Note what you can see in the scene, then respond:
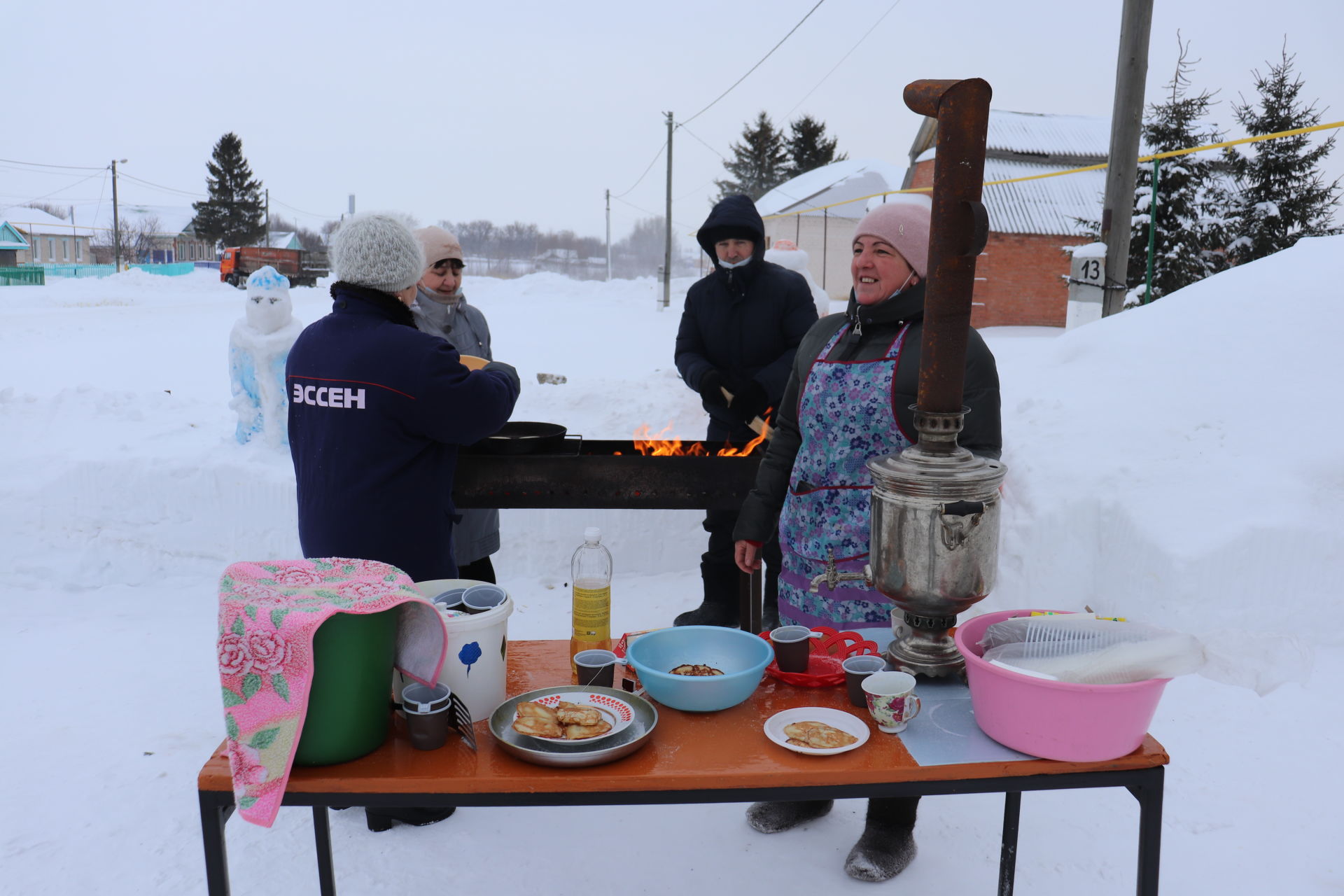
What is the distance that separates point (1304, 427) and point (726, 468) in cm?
365

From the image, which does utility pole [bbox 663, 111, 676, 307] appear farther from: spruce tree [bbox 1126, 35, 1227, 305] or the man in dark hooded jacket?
the man in dark hooded jacket

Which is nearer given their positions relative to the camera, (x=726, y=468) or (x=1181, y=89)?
(x=726, y=468)

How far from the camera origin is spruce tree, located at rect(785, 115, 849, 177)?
1720 inches

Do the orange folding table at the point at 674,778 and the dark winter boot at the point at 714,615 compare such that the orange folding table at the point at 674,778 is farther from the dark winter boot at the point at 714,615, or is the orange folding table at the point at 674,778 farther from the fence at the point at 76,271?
the fence at the point at 76,271

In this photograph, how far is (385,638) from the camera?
1789 mm

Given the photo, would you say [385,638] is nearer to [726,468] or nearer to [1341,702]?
[726,468]

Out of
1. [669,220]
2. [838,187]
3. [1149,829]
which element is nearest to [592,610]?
[1149,829]

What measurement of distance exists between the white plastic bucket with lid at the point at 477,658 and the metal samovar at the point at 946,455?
0.88 meters

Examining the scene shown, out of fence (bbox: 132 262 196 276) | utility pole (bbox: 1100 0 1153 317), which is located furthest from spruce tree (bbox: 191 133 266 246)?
utility pole (bbox: 1100 0 1153 317)

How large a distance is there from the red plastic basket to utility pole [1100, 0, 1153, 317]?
19.5 ft

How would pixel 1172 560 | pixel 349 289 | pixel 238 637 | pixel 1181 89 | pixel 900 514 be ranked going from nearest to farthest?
pixel 238 637, pixel 900 514, pixel 349 289, pixel 1172 560, pixel 1181 89

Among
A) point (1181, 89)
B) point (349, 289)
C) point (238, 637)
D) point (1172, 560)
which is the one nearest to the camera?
point (238, 637)

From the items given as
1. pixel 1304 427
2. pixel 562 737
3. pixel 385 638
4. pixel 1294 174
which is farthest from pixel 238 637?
pixel 1294 174

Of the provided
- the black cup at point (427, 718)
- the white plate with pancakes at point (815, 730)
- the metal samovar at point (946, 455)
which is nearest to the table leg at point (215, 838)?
the black cup at point (427, 718)
